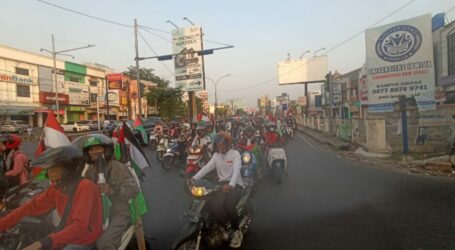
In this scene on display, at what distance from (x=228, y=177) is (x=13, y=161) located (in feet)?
10.6

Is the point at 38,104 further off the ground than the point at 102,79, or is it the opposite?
the point at 102,79

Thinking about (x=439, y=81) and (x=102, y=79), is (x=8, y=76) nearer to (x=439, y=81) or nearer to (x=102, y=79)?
(x=102, y=79)

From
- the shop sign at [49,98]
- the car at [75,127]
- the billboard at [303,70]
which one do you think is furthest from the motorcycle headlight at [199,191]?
the billboard at [303,70]

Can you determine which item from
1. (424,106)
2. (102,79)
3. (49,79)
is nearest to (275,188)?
(424,106)

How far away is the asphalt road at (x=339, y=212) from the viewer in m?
4.89

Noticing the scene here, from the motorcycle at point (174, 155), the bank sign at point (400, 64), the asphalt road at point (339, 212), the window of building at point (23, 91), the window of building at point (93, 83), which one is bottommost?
the asphalt road at point (339, 212)

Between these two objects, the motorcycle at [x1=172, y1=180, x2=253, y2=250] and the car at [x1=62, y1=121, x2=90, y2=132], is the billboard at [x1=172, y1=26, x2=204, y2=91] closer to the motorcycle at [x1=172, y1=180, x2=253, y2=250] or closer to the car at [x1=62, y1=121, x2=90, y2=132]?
the car at [x1=62, y1=121, x2=90, y2=132]

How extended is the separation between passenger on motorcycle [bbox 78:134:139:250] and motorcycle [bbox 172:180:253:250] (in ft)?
2.37

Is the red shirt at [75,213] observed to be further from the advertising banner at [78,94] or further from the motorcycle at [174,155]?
the advertising banner at [78,94]

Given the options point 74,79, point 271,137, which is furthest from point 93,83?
point 271,137

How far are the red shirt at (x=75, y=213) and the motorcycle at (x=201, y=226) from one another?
43.8 inches

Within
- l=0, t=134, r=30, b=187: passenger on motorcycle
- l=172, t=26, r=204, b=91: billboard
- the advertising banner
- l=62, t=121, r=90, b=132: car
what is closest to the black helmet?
l=0, t=134, r=30, b=187: passenger on motorcycle

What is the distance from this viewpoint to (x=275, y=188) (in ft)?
28.3

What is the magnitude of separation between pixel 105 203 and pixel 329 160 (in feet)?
37.5
